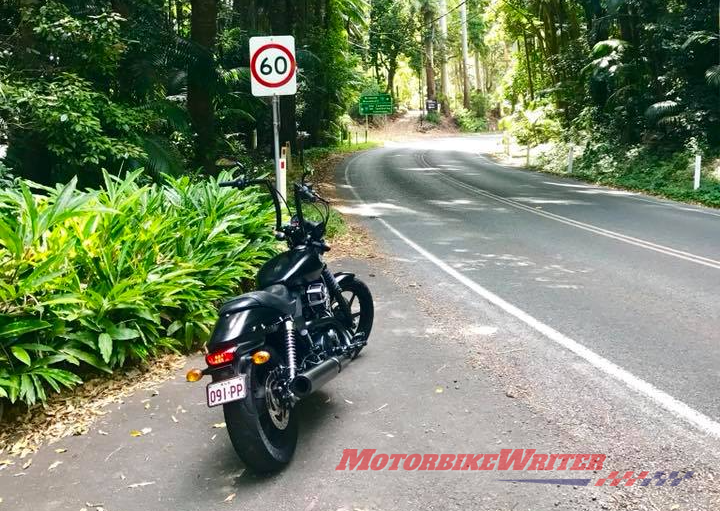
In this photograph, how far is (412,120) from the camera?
6206cm

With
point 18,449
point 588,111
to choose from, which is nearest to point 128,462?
point 18,449

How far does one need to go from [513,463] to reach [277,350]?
1.62m

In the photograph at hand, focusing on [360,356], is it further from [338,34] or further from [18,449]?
[338,34]

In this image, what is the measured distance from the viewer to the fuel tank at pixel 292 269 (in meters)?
4.45

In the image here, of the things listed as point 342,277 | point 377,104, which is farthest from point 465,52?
point 342,277

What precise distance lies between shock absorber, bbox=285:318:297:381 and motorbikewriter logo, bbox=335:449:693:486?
2.07 ft

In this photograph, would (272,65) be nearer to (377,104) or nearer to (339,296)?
(339,296)

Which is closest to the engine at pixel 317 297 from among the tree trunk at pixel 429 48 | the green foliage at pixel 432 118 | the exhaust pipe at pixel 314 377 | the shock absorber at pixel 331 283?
the shock absorber at pixel 331 283

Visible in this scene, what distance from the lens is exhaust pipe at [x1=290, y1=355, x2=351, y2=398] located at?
3867mm

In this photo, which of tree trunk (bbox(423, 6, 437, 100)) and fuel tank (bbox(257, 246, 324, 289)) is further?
tree trunk (bbox(423, 6, 437, 100))

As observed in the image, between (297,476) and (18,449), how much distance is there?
1992mm

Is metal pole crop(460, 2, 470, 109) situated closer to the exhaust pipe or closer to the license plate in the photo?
the exhaust pipe

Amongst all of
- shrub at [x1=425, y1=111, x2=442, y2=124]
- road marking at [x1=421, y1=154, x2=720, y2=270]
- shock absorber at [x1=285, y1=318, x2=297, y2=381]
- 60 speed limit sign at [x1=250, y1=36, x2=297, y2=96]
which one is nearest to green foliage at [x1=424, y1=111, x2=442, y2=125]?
shrub at [x1=425, y1=111, x2=442, y2=124]

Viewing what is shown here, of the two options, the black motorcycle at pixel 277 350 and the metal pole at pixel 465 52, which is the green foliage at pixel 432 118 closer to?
the metal pole at pixel 465 52
